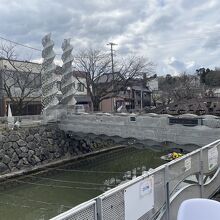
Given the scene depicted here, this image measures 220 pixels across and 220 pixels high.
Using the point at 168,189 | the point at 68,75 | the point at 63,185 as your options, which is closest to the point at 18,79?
the point at 68,75

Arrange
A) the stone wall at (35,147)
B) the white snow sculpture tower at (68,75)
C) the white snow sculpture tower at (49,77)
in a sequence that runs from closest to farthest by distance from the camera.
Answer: the stone wall at (35,147) → the white snow sculpture tower at (49,77) → the white snow sculpture tower at (68,75)

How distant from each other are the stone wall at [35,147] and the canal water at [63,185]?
4.08ft

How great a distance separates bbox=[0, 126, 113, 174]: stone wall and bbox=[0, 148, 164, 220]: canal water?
4.08ft

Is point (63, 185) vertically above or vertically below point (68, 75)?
below

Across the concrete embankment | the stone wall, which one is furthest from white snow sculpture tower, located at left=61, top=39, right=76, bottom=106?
the concrete embankment

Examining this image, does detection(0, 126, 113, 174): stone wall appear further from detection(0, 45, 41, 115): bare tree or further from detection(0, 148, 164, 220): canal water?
detection(0, 45, 41, 115): bare tree

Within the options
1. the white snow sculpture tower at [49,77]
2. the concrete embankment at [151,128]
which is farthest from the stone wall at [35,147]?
the white snow sculpture tower at [49,77]

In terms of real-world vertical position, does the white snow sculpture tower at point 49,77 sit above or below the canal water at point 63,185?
above

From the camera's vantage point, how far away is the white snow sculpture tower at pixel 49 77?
82.8 feet

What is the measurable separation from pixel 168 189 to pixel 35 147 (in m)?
17.7

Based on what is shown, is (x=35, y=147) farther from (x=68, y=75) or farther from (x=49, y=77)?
(x=68, y=75)

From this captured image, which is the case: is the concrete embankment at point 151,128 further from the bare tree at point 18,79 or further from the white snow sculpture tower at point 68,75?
the bare tree at point 18,79

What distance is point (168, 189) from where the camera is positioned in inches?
199

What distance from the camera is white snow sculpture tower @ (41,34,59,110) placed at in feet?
82.8
